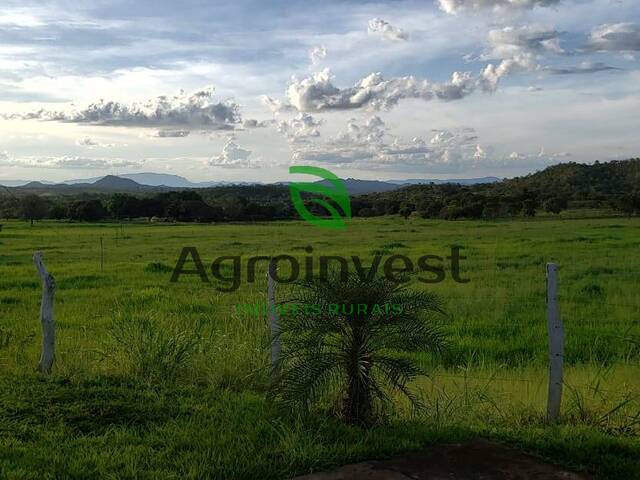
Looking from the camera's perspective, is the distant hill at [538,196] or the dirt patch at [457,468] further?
the distant hill at [538,196]

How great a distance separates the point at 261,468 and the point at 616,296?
38.5 ft

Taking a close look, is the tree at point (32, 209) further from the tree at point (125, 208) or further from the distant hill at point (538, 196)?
the distant hill at point (538, 196)

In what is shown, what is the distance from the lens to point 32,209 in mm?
67750

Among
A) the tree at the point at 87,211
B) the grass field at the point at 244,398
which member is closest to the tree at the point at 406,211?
the tree at the point at 87,211

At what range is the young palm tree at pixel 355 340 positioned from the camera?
17.3 ft

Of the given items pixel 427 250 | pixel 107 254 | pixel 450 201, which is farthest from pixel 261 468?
pixel 450 201

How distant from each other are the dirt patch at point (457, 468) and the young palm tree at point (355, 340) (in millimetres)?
810

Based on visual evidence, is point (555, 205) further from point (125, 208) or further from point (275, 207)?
point (125, 208)

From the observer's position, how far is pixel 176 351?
6.92 meters

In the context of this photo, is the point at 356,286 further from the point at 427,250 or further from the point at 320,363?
the point at 427,250

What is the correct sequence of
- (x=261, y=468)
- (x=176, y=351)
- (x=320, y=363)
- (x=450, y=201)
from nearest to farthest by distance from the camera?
(x=261, y=468)
(x=320, y=363)
(x=176, y=351)
(x=450, y=201)

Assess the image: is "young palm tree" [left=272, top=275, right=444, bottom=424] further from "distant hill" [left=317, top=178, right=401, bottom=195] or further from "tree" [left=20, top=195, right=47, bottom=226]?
"tree" [left=20, top=195, right=47, bottom=226]

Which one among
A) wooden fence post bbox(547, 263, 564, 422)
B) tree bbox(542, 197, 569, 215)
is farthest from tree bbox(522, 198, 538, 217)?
wooden fence post bbox(547, 263, 564, 422)

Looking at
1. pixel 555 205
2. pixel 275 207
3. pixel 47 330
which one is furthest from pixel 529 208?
pixel 47 330
